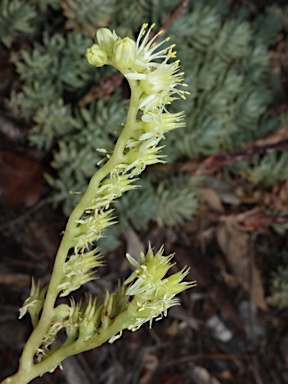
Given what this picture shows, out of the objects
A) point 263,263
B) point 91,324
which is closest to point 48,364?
point 91,324

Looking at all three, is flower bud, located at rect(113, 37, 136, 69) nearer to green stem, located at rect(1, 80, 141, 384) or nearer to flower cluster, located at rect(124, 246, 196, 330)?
green stem, located at rect(1, 80, 141, 384)

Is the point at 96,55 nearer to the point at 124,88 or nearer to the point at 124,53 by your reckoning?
the point at 124,53

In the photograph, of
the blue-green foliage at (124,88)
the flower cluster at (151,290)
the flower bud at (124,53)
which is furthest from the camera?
the blue-green foliage at (124,88)

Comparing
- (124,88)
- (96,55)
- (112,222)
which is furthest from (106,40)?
(124,88)

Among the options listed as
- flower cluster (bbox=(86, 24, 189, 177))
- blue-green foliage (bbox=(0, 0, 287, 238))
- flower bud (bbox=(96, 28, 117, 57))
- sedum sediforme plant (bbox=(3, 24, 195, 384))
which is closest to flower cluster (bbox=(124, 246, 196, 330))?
sedum sediforme plant (bbox=(3, 24, 195, 384))

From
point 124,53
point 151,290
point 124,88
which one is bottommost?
point 151,290

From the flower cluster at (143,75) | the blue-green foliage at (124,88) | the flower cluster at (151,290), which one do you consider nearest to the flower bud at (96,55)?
the flower cluster at (143,75)

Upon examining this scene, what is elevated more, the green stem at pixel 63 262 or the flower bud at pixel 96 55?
the flower bud at pixel 96 55

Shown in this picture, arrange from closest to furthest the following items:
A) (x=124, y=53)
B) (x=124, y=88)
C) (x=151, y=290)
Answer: (x=124, y=53) → (x=151, y=290) → (x=124, y=88)

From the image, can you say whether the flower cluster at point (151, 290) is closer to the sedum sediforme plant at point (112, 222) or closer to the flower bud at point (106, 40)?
the sedum sediforme plant at point (112, 222)
